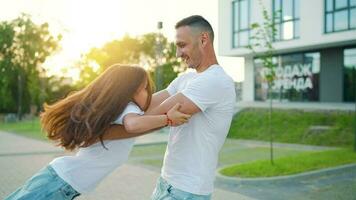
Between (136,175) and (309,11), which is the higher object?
(309,11)

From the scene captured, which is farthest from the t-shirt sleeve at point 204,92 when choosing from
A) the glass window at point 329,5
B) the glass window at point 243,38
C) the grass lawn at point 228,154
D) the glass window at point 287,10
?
the glass window at point 243,38

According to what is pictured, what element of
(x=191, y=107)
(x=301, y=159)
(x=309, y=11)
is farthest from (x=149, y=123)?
(x=309, y=11)

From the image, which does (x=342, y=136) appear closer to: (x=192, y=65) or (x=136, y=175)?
(x=136, y=175)

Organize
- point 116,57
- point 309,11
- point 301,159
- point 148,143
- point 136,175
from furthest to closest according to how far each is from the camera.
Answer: point 116,57 → point 309,11 → point 148,143 → point 301,159 → point 136,175

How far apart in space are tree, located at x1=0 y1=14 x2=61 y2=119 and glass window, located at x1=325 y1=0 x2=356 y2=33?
2533 centimetres

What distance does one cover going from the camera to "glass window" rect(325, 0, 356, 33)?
77.0 ft

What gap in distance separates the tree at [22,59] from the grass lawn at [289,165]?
34584 millimetres

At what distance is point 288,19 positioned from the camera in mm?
27203

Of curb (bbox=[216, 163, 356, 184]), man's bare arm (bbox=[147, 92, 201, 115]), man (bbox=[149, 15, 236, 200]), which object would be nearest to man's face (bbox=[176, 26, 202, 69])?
man (bbox=[149, 15, 236, 200])

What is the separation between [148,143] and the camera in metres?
18.1

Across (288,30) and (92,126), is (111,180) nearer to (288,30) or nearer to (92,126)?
(92,126)

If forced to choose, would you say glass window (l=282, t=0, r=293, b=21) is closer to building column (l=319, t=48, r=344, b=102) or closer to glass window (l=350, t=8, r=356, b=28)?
building column (l=319, t=48, r=344, b=102)

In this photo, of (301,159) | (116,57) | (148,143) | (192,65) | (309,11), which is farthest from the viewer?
(116,57)

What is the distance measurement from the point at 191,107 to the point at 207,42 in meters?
0.40
